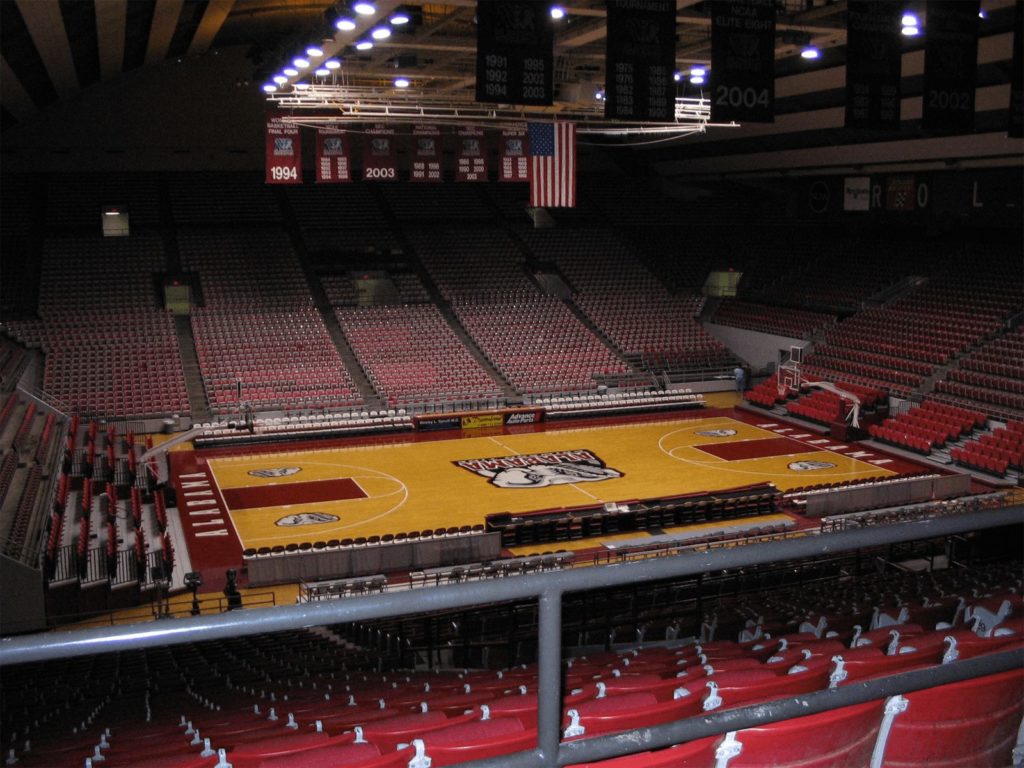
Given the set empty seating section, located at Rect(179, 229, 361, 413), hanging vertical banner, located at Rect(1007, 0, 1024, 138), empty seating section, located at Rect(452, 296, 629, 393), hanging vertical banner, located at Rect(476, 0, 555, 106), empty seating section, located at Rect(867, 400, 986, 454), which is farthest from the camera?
empty seating section, located at Rect(452, 296, 629, 393)

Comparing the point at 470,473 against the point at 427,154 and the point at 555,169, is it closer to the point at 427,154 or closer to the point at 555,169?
the point at 555,169

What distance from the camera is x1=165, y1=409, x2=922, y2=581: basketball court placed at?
2186 centimetres

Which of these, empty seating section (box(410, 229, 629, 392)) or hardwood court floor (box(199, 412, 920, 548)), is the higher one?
empty seating section (box(410, 229, 629, 392))

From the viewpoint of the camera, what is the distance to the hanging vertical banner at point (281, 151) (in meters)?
24.7

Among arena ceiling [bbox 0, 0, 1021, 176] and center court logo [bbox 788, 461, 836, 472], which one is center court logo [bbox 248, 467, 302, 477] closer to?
arena ceiling [bbox 0, 0, 1021, 176]

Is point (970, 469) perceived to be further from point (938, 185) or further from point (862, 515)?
point (938, 185)

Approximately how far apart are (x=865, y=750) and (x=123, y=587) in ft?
52.2

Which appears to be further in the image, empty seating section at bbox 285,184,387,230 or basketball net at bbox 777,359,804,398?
empty seating section at bbox 285,184,387,230

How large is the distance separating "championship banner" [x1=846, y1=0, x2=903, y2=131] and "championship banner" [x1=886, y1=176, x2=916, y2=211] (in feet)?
81.9

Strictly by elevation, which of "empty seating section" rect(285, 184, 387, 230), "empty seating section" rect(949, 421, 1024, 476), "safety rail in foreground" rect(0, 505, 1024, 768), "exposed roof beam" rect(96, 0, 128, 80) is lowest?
"empty seating section" rect(949, 421, 1024, 476)

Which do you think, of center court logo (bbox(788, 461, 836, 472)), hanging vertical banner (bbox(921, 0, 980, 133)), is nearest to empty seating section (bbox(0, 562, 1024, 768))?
hanging vertical banner (bbox(921, 0, 980, 133))

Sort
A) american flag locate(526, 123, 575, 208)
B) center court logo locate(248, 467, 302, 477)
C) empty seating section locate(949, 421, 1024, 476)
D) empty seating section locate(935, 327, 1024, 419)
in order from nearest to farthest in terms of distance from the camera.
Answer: american flag locate(526, 123, 575, 208)
empty seating section locate(949, 421, 1024, 476)
center court logo locate(248, 467, 302, 477)
empty seating section locate(935, 327, 1024, 419)

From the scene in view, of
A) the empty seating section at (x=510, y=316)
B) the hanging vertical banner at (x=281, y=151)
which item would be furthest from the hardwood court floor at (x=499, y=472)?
the hanging vertical banner at (x=281, y=151)

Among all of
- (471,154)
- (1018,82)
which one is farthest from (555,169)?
(1018,82)
